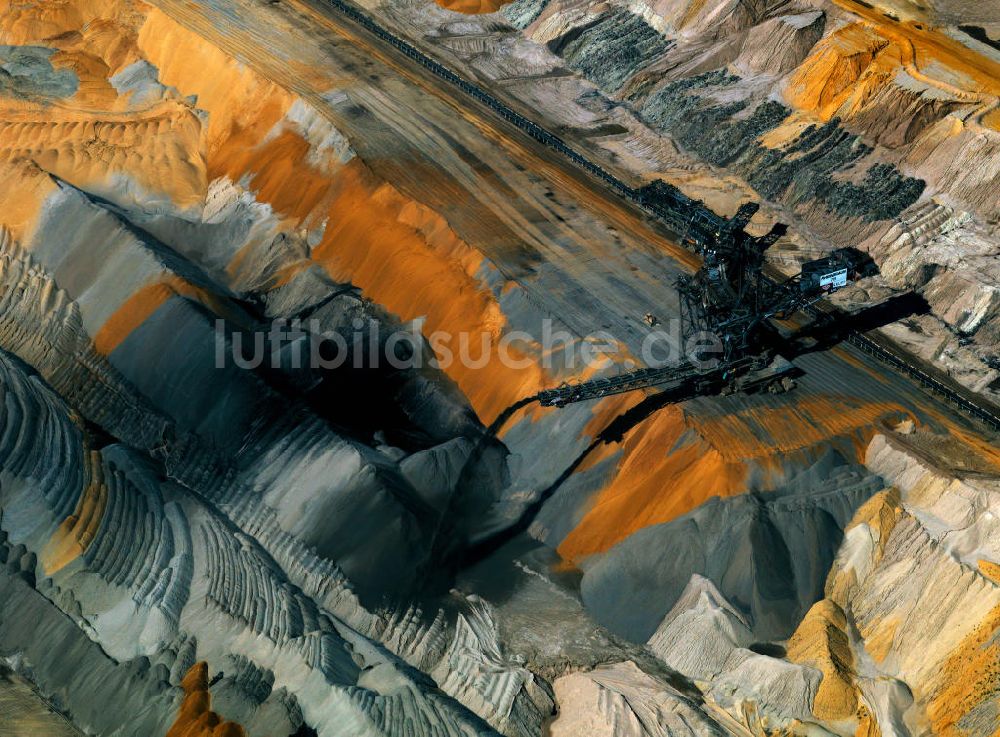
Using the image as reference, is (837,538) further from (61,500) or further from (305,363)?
(61,500)

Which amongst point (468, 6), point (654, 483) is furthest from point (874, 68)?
point (654, 483)

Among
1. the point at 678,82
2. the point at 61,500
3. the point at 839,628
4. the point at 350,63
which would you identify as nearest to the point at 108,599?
the point at 61,500

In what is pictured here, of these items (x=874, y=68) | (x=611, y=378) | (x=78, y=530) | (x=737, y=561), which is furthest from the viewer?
(x=874, y=68)

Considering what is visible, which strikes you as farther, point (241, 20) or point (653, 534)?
point (241, 20)

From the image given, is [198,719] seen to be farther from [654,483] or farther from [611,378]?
[611,378]

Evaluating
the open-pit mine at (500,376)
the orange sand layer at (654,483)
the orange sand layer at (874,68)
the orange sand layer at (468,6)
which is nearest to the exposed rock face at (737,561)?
the open-pit mine at (500,376)

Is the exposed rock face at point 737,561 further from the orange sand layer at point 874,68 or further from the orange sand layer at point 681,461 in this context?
the orange sand layer at point 874,68

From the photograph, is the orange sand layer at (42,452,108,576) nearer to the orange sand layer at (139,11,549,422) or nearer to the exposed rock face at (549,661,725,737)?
the orange sand layer at (139,11,549,422)
